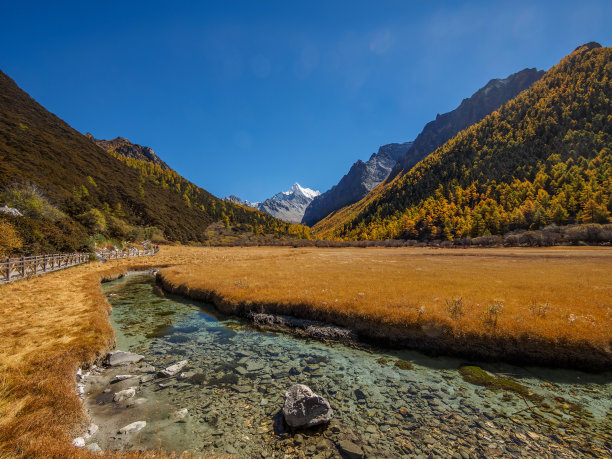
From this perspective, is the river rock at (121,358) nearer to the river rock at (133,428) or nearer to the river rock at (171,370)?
the river rock at (171,370)

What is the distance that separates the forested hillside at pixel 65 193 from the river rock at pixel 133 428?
3878 cm

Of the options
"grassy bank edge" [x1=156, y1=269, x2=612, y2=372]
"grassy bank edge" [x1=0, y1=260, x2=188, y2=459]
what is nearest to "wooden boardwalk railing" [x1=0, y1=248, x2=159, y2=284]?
"grassy bank edge" [x1=0, y1=260, x2=188, y2=459]

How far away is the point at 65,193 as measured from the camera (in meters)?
Result: 75.7

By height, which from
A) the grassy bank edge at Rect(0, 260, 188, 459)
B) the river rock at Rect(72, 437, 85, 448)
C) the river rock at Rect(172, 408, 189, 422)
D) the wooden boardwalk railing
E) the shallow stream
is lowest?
the shallow stream

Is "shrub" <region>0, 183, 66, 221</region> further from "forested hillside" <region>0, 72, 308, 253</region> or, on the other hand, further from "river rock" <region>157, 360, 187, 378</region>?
"river rock" <region>157, 360, 187, 378</region>

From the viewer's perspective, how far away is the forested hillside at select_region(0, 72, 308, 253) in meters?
46.7

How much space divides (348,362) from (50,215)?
68.4 m

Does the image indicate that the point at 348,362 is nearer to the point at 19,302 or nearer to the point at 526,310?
the point at 526,310

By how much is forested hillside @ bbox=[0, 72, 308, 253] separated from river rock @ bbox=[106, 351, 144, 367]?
3256cm

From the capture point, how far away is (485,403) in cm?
938

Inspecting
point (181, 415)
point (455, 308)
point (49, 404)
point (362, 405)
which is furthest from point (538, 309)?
point (49, 404)

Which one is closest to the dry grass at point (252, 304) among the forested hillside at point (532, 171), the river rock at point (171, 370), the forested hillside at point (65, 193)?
the river rock at point (171, 370)

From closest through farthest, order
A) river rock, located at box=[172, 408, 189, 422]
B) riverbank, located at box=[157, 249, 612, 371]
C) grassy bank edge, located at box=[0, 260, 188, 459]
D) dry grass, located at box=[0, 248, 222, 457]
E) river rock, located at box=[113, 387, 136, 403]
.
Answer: grassy bank edge, located at box=[0, 260, 188, 459]
dry grass, located at box=[0, 248, 222, 457]
river rock, located at box=[172, 408, 189, 422]
river rock, located at box=[113, 387, 136, 403]
riverbank, located at box=[157, 249, 612, 371]

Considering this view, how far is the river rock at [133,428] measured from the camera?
299 inches
